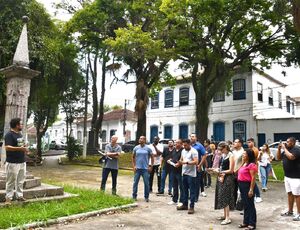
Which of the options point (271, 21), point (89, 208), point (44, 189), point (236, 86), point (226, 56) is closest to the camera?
point (89, 208)

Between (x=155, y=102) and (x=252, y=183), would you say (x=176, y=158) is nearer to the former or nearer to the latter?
(x=252, y=183)

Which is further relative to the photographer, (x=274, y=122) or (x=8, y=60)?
(x=274, y=122)

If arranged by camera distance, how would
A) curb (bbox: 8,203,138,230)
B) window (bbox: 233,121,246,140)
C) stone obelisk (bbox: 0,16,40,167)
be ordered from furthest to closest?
window (bbox: 233,121,246,140) → stone obelisk (bbox: 0,16,40,167) → curb (bbox: 8,203,138,230)

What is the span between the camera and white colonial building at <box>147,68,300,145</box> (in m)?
29.2

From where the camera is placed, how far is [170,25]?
19422 millimetres

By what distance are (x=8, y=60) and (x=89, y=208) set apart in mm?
11802

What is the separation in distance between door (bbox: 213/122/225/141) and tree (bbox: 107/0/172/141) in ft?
26.6

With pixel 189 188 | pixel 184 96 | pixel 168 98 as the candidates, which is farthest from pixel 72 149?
pixel 189 188

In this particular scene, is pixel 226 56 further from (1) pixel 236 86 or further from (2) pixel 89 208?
(2) pixel 89 208

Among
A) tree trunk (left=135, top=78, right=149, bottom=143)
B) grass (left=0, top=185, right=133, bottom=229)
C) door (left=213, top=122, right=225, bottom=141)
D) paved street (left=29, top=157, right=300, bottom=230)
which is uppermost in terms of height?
tree trunk (left=135, top=78, right=149, bottom=143)

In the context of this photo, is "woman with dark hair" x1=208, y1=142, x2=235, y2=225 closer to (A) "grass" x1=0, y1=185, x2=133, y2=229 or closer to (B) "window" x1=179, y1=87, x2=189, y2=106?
(A) "grass" x1=0, y1=185, x2=133, y2=229

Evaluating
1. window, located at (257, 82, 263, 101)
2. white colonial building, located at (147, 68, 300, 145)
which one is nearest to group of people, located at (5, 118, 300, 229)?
white colonial building, located at (147, 68, 300, 145)

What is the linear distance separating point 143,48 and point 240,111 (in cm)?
1450

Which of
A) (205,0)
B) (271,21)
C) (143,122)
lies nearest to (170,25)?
(205,0)
